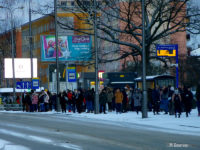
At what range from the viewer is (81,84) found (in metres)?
62.2

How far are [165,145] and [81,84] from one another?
1812 inches

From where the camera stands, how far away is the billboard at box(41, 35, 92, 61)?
4762 centimetres

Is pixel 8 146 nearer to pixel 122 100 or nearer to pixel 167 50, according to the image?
pixel 167 50

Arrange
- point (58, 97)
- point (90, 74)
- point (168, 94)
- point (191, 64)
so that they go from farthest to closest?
point (191, 64), point (90, 74), point (58, 97), point (168, 94)

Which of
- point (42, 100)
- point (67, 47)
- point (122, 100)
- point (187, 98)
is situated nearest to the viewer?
point (187, 98)

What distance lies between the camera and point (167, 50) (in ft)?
120

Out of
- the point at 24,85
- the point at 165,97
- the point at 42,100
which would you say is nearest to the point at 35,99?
the point at 42,100

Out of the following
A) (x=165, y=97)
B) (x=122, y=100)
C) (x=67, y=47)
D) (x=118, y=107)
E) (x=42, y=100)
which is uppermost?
(x=67, y=47)

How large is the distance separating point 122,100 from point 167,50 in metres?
4.17

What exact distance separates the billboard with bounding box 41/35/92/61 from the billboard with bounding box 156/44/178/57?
11016mm

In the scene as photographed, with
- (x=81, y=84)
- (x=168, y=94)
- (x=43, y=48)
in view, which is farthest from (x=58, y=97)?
(x=81, y=84)

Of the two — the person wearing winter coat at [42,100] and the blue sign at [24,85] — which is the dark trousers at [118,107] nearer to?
the person wearing winter coat at [42,100]

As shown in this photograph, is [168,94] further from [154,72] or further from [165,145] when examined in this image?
[154,72]

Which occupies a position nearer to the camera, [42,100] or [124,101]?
[124,101]
